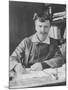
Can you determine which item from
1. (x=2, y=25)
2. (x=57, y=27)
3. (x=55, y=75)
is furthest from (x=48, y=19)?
(x=55, y=75)

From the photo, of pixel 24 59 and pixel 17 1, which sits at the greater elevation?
pixel 17 1

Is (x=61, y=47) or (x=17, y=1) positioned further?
(x=61, y=47)

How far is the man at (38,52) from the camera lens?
2102mm

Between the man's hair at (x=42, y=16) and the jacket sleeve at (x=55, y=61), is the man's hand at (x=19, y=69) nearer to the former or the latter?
the jacket sleeve at (x=55, y=61)

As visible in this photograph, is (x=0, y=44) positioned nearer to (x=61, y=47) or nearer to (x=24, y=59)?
(x=24, y=59)

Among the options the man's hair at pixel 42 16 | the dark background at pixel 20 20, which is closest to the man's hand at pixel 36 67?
the dark background at pixel 20 20

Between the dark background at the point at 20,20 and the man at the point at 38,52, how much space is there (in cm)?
6

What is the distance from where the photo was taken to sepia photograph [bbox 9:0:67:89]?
6.84 feet

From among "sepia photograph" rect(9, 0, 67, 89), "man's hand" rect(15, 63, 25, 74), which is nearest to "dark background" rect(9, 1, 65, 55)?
"sepia photograph" rect(9, 0, 67, 89)

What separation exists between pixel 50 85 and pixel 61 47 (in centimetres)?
51

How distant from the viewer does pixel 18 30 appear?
2098mm

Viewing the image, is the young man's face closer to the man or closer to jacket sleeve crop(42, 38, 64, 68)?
the man

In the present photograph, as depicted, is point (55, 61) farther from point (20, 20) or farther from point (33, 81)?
point (20, 20)

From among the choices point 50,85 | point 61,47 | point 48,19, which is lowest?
point 50,85
